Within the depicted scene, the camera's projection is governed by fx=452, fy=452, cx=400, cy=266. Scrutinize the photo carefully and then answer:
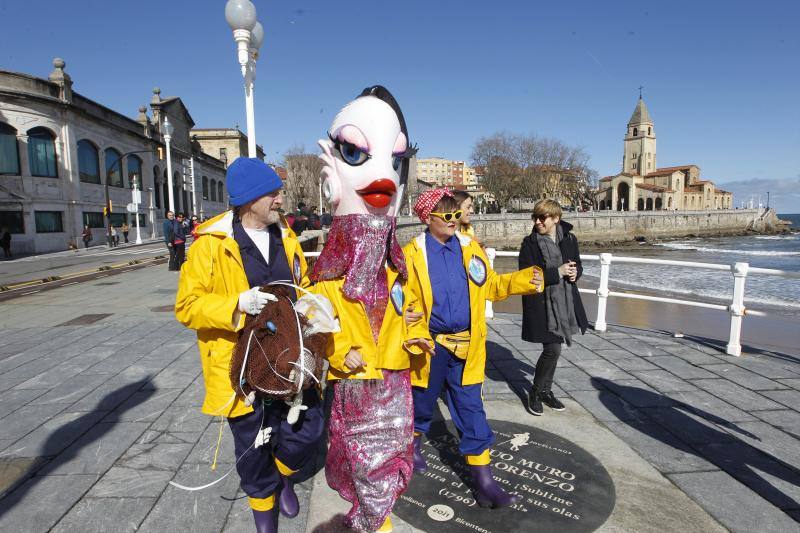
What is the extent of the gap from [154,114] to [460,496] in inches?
1656

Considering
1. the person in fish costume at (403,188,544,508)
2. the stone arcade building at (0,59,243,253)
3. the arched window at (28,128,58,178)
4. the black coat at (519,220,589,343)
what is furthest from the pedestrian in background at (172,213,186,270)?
the arched window at (28,128,58,178)

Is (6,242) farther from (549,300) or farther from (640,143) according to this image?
(640,143)

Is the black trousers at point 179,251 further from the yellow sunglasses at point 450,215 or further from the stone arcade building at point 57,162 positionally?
the yellow sunglasses at point 450,215

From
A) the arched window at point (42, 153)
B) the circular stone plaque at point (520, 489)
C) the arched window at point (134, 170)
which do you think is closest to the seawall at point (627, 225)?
the arched window at point (134, 170)

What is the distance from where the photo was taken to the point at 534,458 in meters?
3.08

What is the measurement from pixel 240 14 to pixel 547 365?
222 inches

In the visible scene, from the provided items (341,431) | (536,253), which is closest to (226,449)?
(341,431)

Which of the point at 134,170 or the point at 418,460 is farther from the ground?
the point at 134,170

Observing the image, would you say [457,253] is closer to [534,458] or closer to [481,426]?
[481,426]

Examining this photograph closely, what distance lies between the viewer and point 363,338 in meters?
2.28

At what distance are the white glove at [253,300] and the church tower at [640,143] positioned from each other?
103 meters

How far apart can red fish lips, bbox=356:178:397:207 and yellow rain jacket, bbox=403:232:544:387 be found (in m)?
0.44

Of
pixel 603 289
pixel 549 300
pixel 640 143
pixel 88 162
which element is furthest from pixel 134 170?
pixel 640 143

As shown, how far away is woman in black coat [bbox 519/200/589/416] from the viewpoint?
3.53 m
